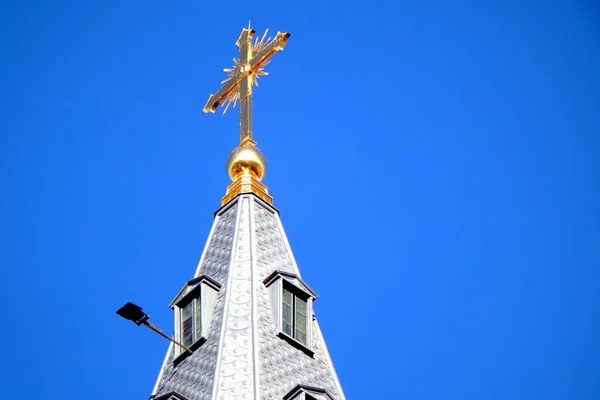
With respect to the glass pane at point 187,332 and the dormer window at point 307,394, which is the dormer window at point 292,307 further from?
the glass pane at point 187,332

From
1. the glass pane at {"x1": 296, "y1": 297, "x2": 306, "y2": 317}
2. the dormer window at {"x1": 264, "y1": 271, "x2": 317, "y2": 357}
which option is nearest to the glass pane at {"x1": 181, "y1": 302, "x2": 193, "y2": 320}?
the dormer window at {"x1": 264, "y1": 271, "x2": 317, "y2": 357}

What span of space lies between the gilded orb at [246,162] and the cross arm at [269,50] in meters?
2.34

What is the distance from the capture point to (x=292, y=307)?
38812 millimetres

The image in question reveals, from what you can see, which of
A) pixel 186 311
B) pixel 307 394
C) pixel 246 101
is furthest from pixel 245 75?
pixel 307 394

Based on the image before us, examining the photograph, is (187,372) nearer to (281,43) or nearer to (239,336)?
(239,336)

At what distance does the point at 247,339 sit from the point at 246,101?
29.9 ft

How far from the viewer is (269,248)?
4047 centimetres

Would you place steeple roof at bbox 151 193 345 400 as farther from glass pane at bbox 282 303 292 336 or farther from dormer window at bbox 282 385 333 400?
glass pane at bbox 282 303 292 336

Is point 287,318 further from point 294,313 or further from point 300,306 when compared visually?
point 300,306

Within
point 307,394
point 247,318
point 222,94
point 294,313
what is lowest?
point 307,394

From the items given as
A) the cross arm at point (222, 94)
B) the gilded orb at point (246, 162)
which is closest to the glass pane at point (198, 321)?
the gilded orb at point (246, 162)

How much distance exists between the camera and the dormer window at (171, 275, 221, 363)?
38125 mm

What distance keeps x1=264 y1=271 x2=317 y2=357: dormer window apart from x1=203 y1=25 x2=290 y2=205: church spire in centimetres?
392

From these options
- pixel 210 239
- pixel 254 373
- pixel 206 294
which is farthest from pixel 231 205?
pixel 254 373
